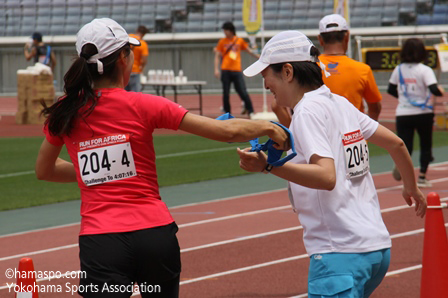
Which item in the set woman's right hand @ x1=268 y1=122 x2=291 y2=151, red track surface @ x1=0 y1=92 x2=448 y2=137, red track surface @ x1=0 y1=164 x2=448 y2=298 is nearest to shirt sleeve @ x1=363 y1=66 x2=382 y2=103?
red track surface @ x1=0 y1=164 x2=448 y2=298

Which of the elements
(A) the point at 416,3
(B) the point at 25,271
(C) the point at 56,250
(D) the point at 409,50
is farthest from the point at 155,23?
(B) the point at 25,271

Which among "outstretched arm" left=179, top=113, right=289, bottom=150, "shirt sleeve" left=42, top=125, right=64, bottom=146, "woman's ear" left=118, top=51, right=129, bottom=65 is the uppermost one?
"woman's ear" left=118, top=51, right=129, bottom=65

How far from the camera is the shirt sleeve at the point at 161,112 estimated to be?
3.62 meters

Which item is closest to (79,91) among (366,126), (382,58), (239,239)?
(366,126)

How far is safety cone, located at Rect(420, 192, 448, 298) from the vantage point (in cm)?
544

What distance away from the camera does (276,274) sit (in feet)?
23.1

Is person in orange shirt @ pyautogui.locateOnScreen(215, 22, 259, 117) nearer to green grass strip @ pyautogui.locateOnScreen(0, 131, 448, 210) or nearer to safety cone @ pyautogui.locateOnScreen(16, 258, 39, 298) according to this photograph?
green grass strip @ pyautogui.locateOnScreen(0, 131, 448, 210)

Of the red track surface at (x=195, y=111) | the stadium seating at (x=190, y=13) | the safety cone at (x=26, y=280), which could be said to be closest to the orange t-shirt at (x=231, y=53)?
the red track surface at (x=195, y=111)

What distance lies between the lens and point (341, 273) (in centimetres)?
356

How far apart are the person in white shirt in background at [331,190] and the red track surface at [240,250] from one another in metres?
2.79

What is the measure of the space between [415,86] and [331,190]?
25.7 ft

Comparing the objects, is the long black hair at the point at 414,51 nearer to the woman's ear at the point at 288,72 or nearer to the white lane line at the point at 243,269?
the white lane line at the point at 243,269

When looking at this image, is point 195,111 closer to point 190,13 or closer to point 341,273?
point 190,13

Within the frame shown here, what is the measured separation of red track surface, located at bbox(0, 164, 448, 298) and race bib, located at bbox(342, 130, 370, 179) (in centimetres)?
283
